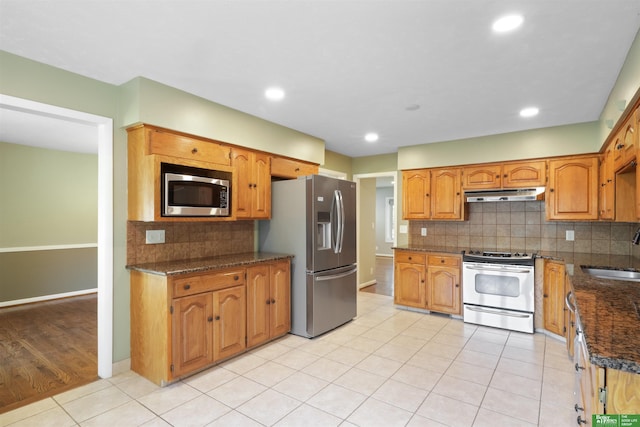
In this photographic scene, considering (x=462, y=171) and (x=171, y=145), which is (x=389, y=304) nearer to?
(x=462, y=171)

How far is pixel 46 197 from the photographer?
523cm

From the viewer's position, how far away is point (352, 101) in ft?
10.6

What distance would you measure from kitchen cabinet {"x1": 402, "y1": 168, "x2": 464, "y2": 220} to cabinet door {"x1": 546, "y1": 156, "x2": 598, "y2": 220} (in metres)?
1.03

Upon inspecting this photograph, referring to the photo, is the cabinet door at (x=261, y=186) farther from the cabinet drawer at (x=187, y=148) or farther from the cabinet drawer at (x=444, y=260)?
the cabinet drawer at (x=444, y=260)

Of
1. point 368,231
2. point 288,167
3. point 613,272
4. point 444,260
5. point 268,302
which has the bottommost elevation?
point 268,302

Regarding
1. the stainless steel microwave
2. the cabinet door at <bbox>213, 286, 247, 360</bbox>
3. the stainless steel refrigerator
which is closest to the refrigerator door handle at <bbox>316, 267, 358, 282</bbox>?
the stainless steel refrigerator

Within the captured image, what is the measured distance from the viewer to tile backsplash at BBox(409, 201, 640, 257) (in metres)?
3.83

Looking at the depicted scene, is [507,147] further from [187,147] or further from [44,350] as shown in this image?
[44,350]

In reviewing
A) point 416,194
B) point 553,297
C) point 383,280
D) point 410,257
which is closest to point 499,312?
point 553,297

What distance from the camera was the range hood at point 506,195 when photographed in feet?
13.0

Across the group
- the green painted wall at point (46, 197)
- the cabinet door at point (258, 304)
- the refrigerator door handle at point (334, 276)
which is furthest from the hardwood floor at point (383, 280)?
the green painted wall at point (46, 197)

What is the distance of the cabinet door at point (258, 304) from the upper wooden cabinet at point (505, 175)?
2.99 metres

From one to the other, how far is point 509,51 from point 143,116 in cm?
276

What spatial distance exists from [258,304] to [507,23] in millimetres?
2945
